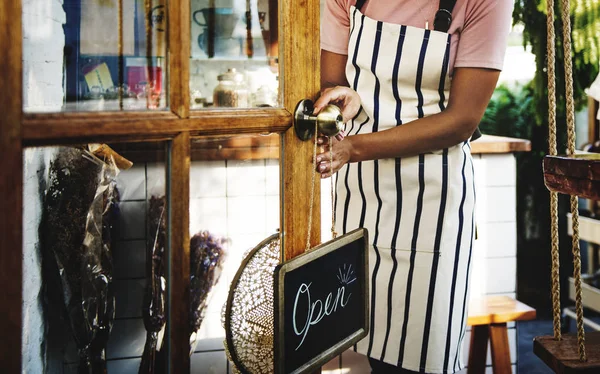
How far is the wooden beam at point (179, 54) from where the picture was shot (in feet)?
2.67

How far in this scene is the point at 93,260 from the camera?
1.19m

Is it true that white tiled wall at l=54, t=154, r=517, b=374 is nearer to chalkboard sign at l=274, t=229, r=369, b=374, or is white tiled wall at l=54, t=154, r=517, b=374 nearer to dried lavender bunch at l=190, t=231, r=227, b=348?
dried lavender bunch at l=190, t=231, r=227, b=348

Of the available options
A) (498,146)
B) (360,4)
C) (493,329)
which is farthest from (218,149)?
(498,146)

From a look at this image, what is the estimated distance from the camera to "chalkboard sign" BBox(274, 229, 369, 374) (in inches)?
36.1

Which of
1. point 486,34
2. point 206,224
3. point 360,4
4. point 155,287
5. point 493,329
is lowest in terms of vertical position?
point 493,329

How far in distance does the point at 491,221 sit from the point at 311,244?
2013 mm

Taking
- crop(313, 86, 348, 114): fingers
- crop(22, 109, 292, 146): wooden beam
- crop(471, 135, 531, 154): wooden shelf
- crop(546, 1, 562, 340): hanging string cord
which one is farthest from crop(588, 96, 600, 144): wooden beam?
crop(22, 109, 292, 146): wooden beam

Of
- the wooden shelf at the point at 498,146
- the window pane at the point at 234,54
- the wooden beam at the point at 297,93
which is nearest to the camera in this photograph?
the window pane at the point at 234,54

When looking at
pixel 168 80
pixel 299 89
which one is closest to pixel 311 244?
pixel 299 89

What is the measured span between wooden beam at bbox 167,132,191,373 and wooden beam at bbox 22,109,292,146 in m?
0.03

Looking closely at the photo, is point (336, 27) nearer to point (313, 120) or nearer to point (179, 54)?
point (313, 120)

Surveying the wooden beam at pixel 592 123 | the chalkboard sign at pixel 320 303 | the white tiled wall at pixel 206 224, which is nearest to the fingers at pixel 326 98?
the white tiled wall at pixel 206 224

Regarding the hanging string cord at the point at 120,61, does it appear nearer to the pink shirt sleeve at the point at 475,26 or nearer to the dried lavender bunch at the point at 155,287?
the dried lavender bunch at the point at 155,287

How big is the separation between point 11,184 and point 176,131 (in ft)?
0.79
